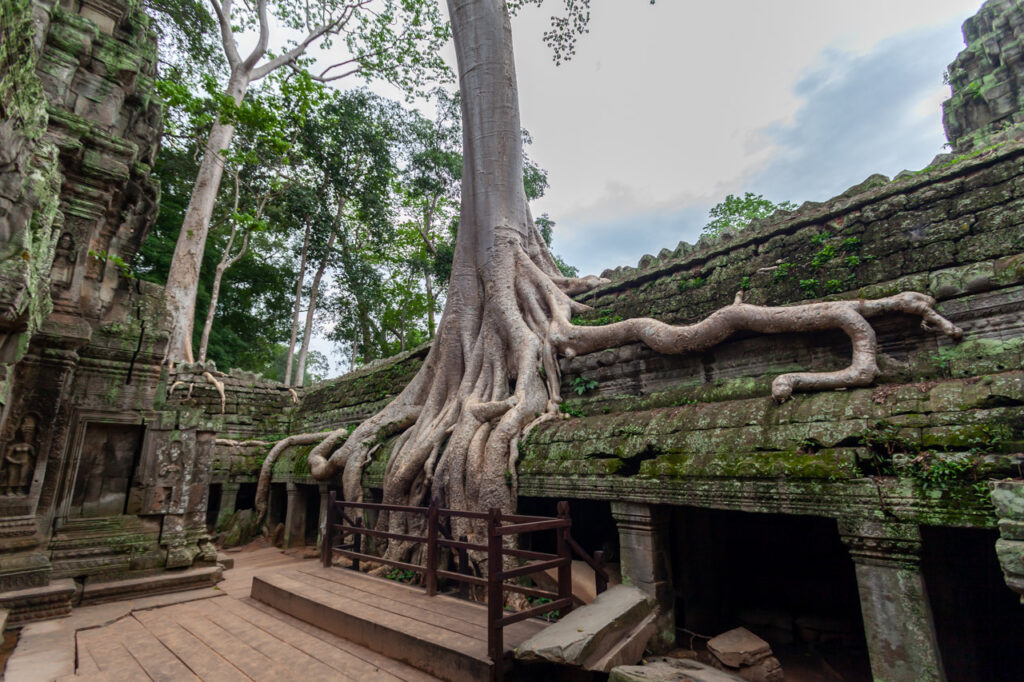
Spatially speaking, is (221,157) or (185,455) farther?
(221,157)

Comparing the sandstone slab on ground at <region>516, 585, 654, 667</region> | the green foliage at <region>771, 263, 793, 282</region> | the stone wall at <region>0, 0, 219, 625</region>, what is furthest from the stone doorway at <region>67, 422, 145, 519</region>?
the green foliage at <region>771, 263, 793, 282</region>

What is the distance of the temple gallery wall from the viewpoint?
2771 mm

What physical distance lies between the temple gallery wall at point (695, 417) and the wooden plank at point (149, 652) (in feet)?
2.44

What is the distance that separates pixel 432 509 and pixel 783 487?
2.58m

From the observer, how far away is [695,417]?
12.7 ft

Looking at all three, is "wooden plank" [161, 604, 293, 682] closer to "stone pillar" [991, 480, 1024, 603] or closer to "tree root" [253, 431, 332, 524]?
"stone pillar" [991, 480, 1024, 603]

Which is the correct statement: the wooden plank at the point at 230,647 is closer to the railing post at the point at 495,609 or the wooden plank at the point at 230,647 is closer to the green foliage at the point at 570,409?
the railing post at the point at 495,609

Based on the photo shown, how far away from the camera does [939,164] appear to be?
451 cm

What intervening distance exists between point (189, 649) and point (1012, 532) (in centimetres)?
484

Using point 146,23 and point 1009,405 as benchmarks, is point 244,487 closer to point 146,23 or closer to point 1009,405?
point 146,23

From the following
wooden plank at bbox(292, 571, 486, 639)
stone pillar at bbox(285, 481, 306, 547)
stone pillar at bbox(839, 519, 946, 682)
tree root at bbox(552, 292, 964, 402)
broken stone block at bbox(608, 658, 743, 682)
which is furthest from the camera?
stone pillar at bbox(285, 481, 306, 547)

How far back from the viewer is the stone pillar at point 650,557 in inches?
144

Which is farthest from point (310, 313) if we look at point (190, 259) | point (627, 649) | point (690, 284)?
point (627, 649)

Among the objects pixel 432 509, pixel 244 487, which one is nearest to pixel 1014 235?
pixel 432 509
